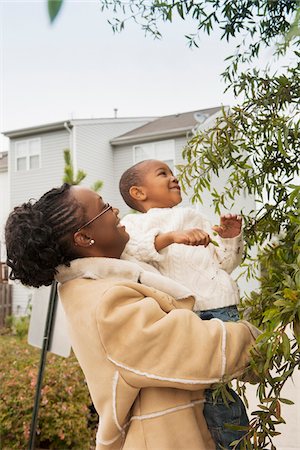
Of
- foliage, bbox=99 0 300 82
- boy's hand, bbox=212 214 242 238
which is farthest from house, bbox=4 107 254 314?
boy's hand, bbox=212 214 242 238

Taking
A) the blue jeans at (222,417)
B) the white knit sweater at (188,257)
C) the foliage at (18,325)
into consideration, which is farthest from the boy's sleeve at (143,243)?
the foliage at (18,325)

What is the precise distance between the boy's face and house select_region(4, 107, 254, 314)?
3.16m

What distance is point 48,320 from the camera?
7.93ft

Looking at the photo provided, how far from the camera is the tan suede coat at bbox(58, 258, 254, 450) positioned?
79 centimetres

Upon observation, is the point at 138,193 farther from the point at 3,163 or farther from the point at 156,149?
the point at 3,163

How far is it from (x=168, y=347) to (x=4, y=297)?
345 centimetres

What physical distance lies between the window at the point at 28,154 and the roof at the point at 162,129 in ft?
2.23

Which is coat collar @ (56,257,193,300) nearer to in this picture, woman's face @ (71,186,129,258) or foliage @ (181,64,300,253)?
woman's face @ (71,186,129,258)

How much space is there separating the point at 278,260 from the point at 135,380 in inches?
10.0

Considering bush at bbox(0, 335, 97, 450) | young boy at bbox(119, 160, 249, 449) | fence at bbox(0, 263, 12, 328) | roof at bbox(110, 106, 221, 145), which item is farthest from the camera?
roof at bbox(110, 106, 221, 145)

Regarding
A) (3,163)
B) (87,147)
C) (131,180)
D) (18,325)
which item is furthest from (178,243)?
(3,163)

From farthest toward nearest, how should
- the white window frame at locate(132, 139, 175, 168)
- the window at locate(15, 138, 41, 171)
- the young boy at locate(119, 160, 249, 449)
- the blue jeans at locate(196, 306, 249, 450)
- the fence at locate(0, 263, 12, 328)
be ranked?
the window at locate(15, 138, 41, 171) → the white window frame at locate(132, 139, 175, 168) → the fence at locate(0, 263, 12, 328) → the young boy at locate(119, 160, 249, 449) → the blue jeans at locate(196, 306, 249, 450)

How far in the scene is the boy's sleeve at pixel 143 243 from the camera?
949mm

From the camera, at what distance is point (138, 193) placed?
1041 mm
